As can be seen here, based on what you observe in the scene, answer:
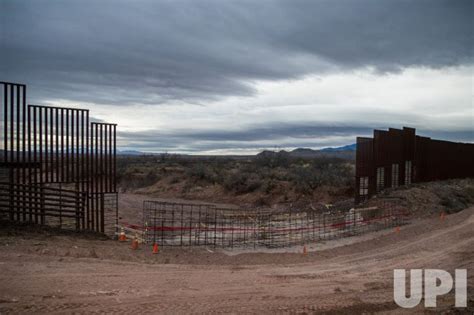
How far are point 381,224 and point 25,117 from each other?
52.6 ft

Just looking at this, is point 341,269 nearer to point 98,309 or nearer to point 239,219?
point 98,309

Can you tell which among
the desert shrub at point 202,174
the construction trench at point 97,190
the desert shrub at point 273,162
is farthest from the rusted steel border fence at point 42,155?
the desert shrub at point 273,162

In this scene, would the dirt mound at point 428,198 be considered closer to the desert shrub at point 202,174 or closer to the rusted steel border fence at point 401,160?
the rusted steel border fence at point 401,160

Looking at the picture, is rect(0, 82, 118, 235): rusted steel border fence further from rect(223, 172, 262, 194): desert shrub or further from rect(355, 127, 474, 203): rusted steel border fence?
rect(223, 172, 262, 194): desert shrub

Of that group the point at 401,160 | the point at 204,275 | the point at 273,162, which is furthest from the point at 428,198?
the point at 273,162

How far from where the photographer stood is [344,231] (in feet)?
61.5

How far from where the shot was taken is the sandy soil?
7.82 m

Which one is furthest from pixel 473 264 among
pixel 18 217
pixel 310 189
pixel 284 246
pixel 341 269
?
pixel 310 189
